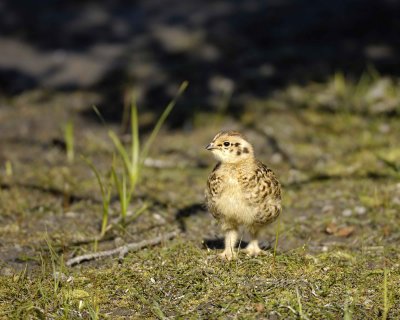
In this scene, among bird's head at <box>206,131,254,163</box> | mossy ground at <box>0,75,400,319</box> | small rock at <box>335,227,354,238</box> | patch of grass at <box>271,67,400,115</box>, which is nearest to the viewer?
mossy ground at <box>0,75,400,319</box>

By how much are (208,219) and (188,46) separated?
245 inches

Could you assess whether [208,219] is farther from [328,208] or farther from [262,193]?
[262,193]

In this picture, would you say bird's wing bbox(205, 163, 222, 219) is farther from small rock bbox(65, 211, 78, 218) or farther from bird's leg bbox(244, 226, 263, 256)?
small rock bbox(65, 211, 78, 218)

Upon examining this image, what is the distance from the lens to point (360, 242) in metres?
6.09

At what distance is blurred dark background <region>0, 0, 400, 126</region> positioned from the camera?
10.9 meters

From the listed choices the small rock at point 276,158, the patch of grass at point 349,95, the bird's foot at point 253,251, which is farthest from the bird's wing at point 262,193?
the patch of grass at point 349,95

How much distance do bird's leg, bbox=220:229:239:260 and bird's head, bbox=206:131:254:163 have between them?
577 millimetres

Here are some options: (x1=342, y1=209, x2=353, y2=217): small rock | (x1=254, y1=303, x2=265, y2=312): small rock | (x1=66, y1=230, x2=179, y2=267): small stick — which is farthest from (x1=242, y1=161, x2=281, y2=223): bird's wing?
(x1=342, y1=209, x2=353, y2=217): small rock

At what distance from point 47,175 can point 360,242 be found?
3.69 m

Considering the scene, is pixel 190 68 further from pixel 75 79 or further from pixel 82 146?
pixel 82 146

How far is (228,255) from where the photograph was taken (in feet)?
17.2

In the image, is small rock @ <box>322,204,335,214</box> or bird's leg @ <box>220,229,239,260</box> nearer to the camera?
bird's leg @ <box>220,229,239,260</box>

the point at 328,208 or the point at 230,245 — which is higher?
the point at 230,245

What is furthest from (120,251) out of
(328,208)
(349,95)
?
(349,95)
